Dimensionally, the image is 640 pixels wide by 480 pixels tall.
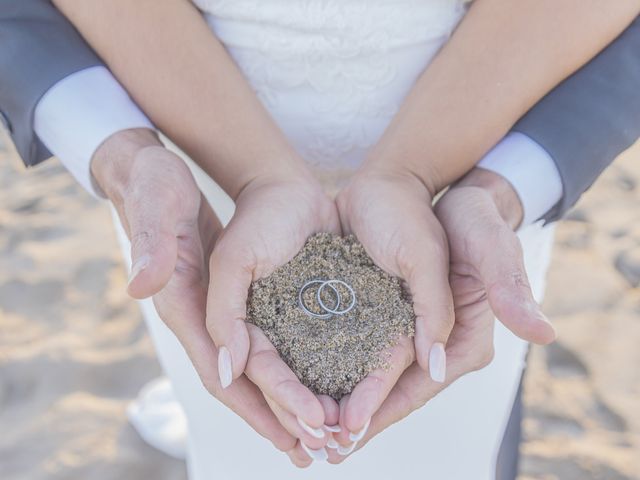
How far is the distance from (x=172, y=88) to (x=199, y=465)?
74 centimetres

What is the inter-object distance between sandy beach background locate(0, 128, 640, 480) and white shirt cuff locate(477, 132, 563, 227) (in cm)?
105

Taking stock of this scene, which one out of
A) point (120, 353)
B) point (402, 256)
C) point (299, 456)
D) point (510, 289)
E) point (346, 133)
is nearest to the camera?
point (510, 289)

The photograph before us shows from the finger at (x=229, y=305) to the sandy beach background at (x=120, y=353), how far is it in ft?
3.60

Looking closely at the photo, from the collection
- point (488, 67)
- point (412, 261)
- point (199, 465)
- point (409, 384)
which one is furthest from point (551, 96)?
point (199, 465)

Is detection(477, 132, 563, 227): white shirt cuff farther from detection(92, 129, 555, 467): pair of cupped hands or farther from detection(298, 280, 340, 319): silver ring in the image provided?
detection(298, 280, 340, 319): silver ring

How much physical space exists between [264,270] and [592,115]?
57 cm

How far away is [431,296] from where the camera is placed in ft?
3.80

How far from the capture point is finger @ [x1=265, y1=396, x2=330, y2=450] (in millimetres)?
1036

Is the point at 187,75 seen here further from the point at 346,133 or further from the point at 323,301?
the point at 323,301

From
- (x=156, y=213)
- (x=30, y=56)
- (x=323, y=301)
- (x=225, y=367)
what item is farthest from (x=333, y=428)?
(x=30, y=56)

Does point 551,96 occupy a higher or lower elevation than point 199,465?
higher

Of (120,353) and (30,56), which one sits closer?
(30,56)

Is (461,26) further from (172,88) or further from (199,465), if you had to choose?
(199,465)

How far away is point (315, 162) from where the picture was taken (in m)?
1.43
